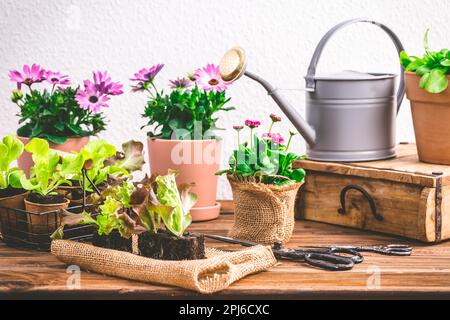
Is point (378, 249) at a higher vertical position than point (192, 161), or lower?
lower

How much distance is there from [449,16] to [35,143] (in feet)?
3.68

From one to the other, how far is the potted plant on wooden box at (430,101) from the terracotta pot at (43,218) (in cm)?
69

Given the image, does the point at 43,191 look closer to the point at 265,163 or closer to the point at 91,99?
the point at 91,99

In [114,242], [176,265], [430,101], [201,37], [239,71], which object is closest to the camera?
[176,265]

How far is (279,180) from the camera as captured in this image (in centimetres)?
127

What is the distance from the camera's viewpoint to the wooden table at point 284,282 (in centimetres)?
103

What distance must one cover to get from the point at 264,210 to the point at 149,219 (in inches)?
9.5

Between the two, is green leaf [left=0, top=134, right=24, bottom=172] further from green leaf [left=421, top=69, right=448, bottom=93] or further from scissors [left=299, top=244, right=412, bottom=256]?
green leaf [left=421, top=69, right=448, bottom=93]

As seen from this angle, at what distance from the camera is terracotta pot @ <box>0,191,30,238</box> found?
1.26 metres

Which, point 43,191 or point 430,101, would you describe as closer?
point 43,191

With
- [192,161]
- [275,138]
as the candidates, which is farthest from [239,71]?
[192,161]

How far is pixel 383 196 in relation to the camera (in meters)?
1.35
